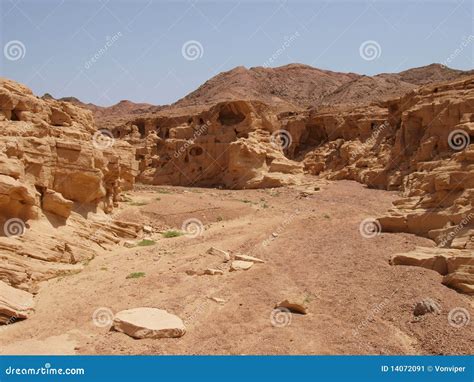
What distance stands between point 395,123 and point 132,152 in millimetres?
18537

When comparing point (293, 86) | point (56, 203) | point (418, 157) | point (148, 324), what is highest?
point (293, 86)

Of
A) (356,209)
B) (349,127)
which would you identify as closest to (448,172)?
(356,209)

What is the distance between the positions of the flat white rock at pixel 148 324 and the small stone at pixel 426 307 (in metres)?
4.15

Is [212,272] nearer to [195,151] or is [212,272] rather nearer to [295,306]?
[295,306]

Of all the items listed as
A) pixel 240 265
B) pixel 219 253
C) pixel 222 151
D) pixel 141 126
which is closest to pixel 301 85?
pixel 141 126

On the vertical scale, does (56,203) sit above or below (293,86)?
below

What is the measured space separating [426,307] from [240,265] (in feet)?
14.6

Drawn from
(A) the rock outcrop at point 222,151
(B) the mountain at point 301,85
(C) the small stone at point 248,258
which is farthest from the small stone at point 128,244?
(B) the mountain at point 301,85

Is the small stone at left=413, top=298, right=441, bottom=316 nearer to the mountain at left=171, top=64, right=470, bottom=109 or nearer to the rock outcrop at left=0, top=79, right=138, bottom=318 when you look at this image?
the rock outcrop at left=0, top=79, right=138, bottom=318

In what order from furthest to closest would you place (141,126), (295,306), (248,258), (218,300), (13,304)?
1. (141,126)
2. (248,258)
3. (218,300)
4. (13,304)
5. (295,306)

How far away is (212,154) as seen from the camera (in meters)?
30.8

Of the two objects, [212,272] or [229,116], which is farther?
[229,116]

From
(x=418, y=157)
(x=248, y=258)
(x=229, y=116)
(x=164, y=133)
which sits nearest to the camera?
(x=248, y=258)

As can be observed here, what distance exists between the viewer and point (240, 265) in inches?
427
